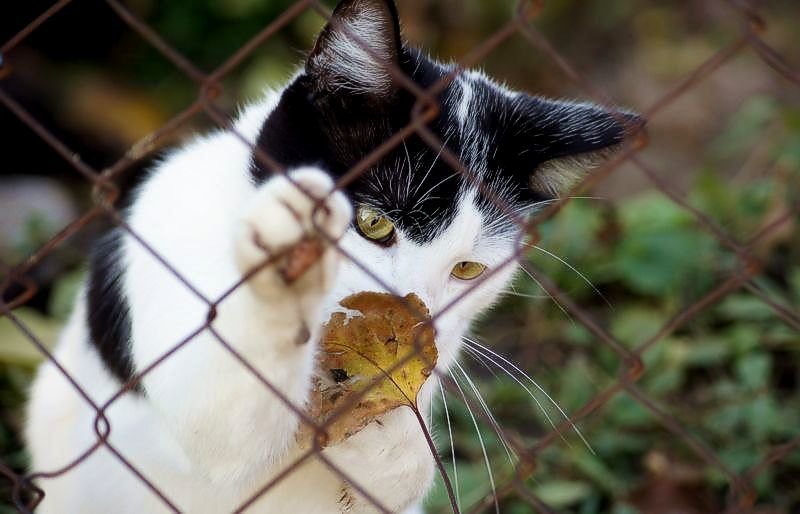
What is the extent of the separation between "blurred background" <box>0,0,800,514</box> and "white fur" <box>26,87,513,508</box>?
0.57 ft

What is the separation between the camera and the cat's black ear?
1542 millimetres

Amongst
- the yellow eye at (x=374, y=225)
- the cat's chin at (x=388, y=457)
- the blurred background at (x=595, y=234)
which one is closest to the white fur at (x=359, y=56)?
the yellow eye at (x=374, y=225)

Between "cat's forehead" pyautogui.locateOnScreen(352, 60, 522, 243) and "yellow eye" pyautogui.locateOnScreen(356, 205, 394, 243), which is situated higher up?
"cat's forehead" pyautogui.locateOnScreen(352, 60, 522, 243)

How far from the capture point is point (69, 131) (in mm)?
4172

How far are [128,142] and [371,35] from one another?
283 cm

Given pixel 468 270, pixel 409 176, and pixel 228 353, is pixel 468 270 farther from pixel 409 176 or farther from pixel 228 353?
pixel 228 353

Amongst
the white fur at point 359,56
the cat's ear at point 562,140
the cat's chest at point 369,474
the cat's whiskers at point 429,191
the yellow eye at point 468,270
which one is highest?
the white fur at point 359,56

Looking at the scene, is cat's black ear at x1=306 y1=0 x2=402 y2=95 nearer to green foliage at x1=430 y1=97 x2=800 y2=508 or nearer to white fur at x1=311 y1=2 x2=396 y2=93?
white fur at x1=311 y1=2 x2=396 y2=93

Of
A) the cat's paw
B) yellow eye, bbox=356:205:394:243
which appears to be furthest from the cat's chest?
the cat's paw

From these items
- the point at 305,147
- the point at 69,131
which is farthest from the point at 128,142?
the point at 305,147

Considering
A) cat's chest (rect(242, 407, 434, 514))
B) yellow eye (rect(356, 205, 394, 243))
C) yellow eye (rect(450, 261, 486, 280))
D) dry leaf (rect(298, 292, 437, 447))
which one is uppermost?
yellow eye (rect(356, 205, 394, 243))

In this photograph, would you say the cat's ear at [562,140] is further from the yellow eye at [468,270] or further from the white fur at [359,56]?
the white fur at [359,56]

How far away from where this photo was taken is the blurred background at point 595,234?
105 inches

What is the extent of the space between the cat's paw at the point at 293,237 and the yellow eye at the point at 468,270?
0.68 metres
